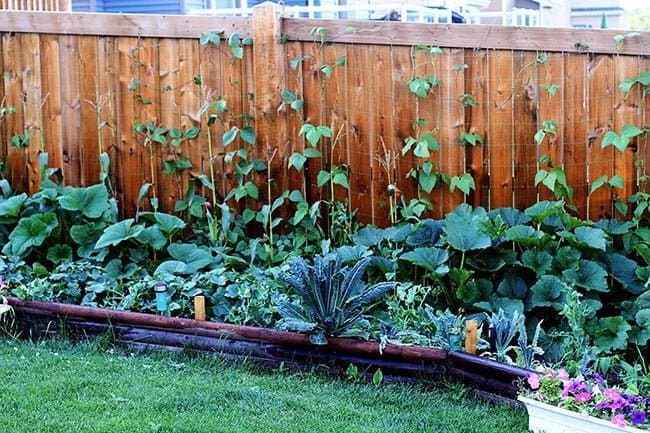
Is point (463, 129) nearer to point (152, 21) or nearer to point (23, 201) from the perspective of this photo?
point (152, 21)

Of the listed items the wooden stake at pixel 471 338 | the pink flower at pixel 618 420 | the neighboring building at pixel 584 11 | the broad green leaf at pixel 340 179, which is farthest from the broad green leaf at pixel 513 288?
the neighboring building at pixel 584 11

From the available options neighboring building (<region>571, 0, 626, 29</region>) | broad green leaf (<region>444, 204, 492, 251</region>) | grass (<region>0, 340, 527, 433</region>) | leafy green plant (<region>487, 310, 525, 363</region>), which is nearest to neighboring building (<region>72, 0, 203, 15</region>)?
broad green leaf (<region>444, 204, 492, 251</region>)

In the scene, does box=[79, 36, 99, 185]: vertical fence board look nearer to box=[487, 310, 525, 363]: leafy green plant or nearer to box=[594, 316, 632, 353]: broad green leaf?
box=[487, 310, 525, 363]: leafy green plant

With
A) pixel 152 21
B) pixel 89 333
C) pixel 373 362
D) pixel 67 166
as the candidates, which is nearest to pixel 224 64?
pixel 152 21

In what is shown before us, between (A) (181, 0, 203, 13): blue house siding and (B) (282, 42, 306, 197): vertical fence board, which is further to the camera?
(A) (181, 0, 203, 13): blue house siding

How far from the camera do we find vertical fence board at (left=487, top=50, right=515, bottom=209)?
4773 millimetres

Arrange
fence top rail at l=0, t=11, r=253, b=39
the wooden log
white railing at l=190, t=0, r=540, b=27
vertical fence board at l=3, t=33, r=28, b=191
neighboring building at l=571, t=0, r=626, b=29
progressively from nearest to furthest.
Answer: the wooden log, fence top rail at l=0, t=11, r=253, b=39, vertical fence board at l=3, t=33, r=28, b=191, white railing at l=190, t=0, r=540, b=27, neighboring building at l=571, t=0, r=626, b=29

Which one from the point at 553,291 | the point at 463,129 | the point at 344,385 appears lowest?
the point at 344,385

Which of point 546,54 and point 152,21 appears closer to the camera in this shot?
point 546,54

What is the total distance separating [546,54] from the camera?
4.70 m

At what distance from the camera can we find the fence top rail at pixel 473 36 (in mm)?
4574

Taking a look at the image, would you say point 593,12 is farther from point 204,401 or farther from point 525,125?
point 204,401

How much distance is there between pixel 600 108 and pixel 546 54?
1.26ft

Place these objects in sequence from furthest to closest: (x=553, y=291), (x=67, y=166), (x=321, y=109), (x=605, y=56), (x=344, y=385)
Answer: (x=67, y=166), (x=321, y=109), (x=605, y=56), (x=553, y=291), (x=344, y=385)
